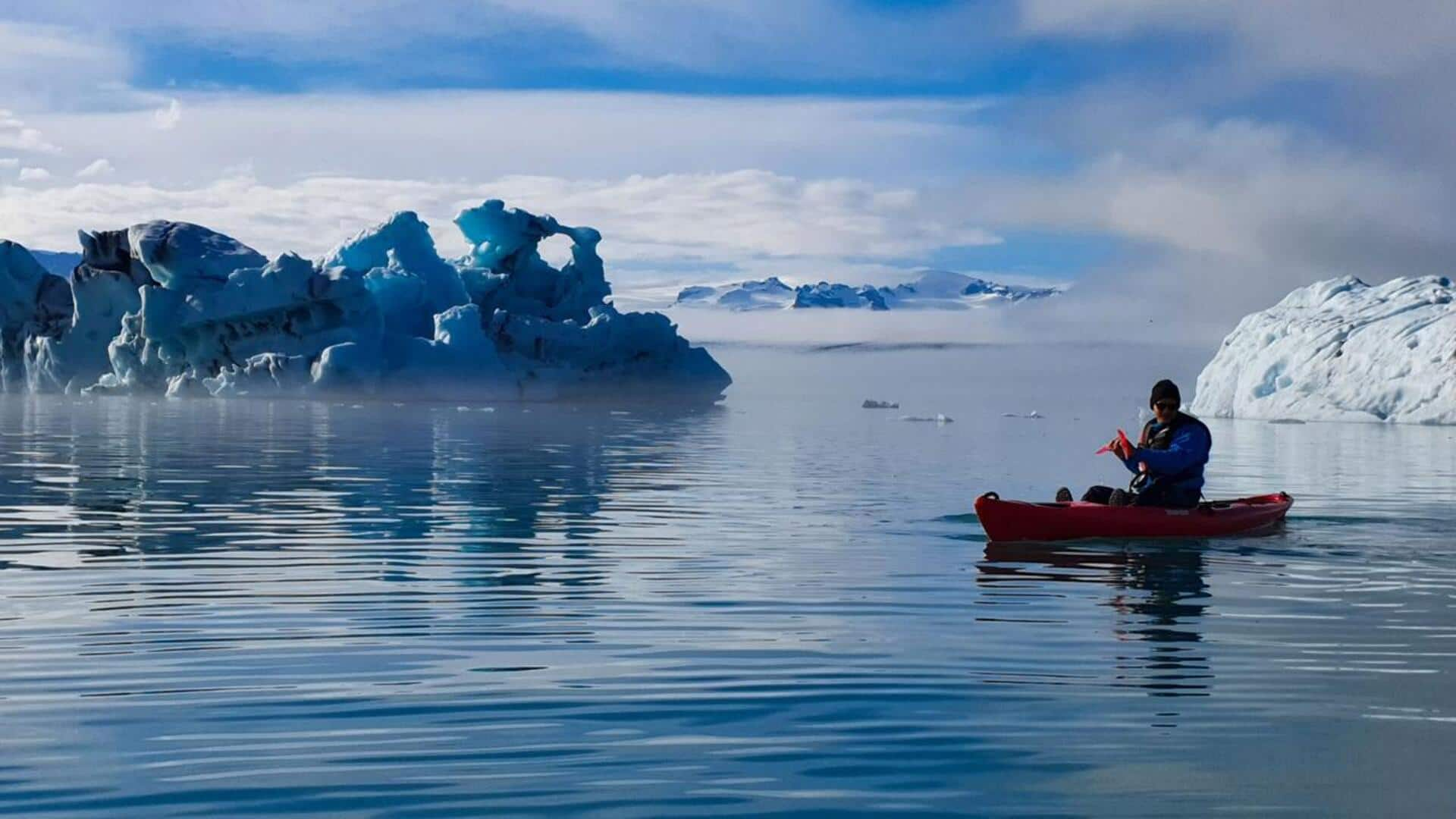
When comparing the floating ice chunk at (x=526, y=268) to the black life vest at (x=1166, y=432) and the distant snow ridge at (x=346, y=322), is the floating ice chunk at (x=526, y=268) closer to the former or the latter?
the distant snow ridge at (x=346, y=322)

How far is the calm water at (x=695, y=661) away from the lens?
448 cm

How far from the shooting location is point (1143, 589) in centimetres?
920

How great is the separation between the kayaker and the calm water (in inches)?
17.6

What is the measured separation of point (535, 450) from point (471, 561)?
16.4 meters

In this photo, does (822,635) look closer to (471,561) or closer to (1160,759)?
(1160,759)

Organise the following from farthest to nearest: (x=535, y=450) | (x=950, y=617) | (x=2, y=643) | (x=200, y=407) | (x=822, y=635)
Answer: (x=200, y=407) < (x=535, y=450) < (x=950, y=617) < (x=822, y=635) < (x=2, y=643)

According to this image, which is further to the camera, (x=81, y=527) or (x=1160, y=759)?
(x=81, y=527)

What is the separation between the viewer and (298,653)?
21.3ft

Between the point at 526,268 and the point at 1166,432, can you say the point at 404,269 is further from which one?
the point at 1166,432

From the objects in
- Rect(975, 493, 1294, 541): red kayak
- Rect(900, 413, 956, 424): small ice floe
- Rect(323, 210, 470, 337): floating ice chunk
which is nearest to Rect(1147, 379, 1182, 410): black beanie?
Rect(975, 493, 1294, 541): red kayak

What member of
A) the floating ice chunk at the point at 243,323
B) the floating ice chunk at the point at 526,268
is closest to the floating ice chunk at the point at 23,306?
the floating ice chunk at the point at 243,323

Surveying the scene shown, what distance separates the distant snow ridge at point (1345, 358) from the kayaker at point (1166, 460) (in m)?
38.6

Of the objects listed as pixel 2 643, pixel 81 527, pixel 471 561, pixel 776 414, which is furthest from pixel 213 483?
pixel 776 414

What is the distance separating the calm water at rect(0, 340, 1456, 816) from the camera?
14.7 feet
